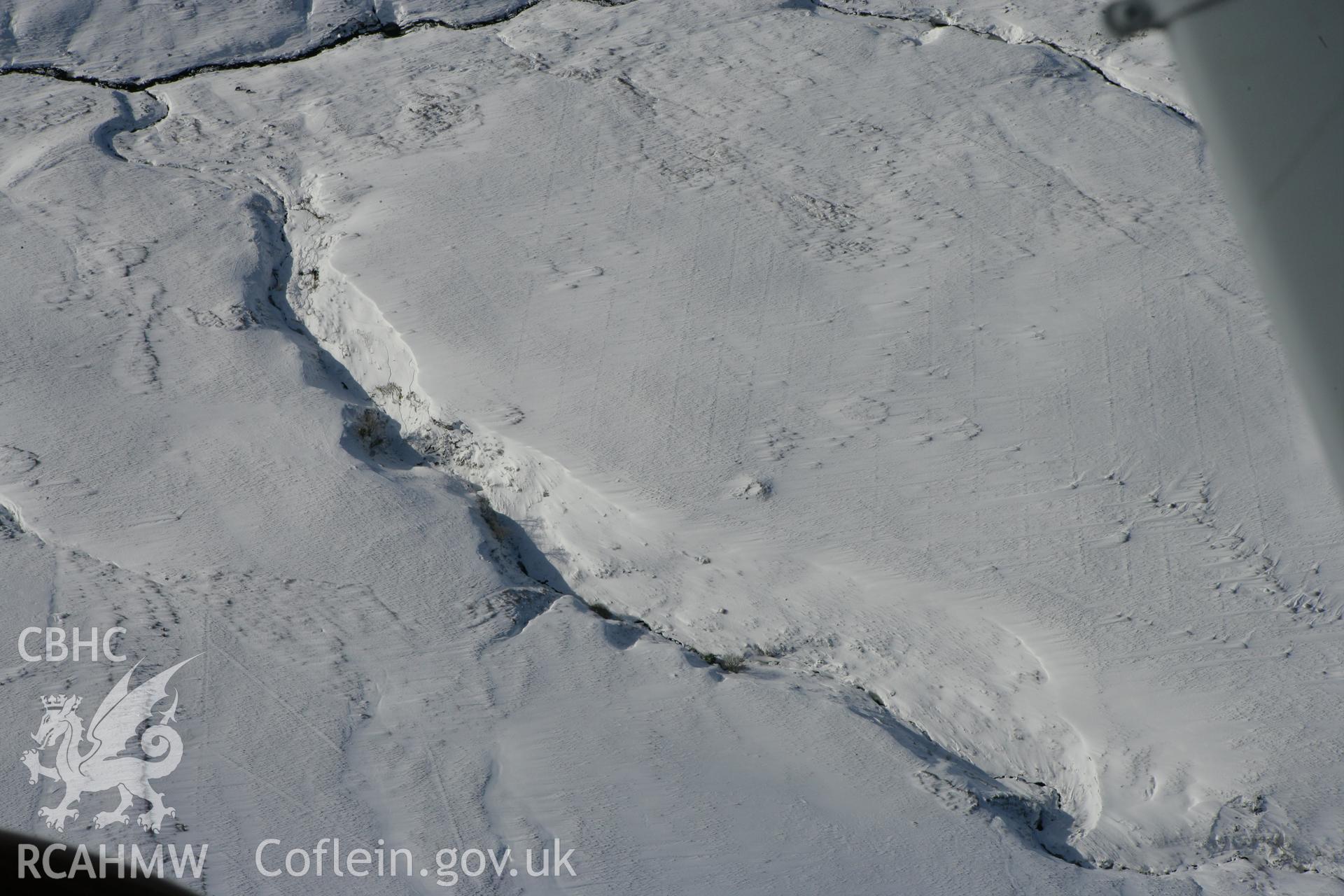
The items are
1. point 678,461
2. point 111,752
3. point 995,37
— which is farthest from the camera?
point 995,37

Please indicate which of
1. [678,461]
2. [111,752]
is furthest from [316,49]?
[111,752]

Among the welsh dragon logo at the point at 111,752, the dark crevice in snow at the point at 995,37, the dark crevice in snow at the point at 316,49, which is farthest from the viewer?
the dark crevice in snow at the point at 316,49

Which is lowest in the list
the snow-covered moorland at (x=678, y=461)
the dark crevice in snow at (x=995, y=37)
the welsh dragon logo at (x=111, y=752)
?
the welsh dragon logo at (x=111, y=752)

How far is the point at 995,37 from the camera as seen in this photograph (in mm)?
2602

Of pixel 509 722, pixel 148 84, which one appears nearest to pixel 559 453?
pixel 509 722

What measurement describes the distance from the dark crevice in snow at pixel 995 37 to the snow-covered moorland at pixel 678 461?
1cm

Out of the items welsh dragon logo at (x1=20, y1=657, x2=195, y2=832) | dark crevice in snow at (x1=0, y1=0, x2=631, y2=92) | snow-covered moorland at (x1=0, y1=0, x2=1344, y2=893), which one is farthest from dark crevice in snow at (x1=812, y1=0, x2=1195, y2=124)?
welsh dragon logo at (x1=20, y1=657, x2=195, y2=832)

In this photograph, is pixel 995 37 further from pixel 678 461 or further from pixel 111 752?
pixel 111 752

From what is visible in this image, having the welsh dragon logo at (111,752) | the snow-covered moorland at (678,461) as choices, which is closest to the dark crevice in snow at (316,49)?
the snow-covered moorland at (678,461)

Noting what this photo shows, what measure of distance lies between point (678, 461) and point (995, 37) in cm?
141

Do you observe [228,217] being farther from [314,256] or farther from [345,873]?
[345,873]

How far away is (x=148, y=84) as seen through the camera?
2.60m

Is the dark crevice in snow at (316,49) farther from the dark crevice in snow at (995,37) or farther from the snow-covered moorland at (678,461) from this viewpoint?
the dark crevice in snow at (995,37)

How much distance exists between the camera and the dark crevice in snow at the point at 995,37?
7.79 ft
